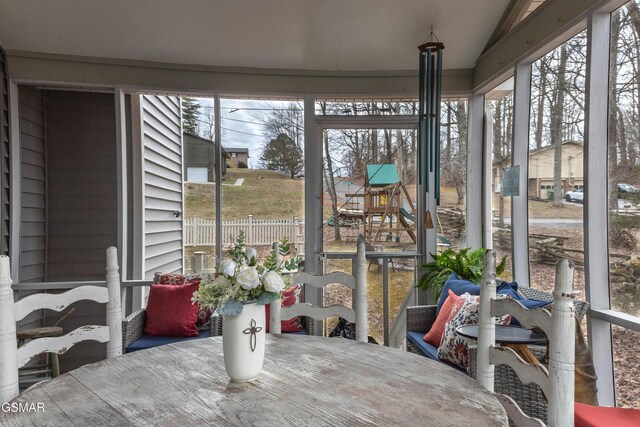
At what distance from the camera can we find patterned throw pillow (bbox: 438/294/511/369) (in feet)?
7.85

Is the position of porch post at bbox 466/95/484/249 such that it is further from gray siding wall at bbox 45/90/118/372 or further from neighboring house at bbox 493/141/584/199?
gray siding wall at bbox 45/90/118/372

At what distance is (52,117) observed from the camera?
3.95 m

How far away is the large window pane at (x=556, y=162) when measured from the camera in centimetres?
248

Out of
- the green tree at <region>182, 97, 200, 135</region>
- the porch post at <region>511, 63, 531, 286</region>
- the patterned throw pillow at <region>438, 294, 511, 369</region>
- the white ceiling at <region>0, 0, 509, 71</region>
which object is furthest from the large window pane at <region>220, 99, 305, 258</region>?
the porch post at <region>511, 63, 531, 286</region>

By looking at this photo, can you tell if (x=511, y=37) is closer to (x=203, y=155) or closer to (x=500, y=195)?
(x=500, y=195)

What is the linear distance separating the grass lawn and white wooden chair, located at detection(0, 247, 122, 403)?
1.93 meters

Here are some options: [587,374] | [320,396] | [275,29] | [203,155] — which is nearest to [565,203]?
[587,374]

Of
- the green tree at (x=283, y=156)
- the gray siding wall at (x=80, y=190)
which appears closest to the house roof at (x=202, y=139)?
the green tree at (x=283, y=156)

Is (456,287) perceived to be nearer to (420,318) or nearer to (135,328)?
(420,318)

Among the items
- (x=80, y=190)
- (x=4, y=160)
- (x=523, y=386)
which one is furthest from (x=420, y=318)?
(x=4, y=160)

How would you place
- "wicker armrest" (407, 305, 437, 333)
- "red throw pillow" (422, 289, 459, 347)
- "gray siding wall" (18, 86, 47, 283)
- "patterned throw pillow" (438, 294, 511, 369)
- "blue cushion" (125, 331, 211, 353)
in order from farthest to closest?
"gray siding wall" (18, 86, 47, 283)
"wicker armrest" (407, 305, 437, 333)
"blue cushion" (125, 331, 211, 353)
"red throw pillow" (422, 289, 459, 347)
"patterned throw pillow" (438, 294, 511, 369)

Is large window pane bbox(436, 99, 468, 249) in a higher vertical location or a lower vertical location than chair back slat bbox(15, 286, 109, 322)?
higher

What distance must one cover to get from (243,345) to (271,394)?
0.18 m

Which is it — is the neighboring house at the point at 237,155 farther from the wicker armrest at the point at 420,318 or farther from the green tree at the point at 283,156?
the wicker armrest at the point at 420,318
